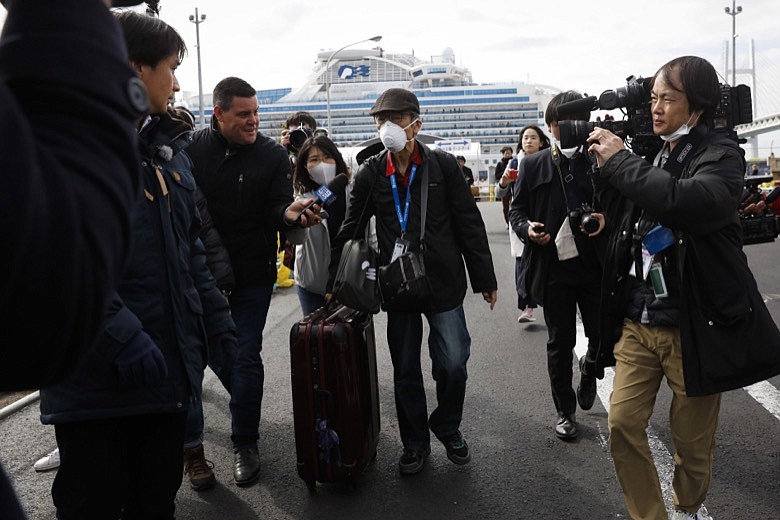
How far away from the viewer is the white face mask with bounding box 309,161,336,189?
495 centimetres

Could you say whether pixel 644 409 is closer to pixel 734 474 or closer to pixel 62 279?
pixel 734 474

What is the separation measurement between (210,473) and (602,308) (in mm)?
2217

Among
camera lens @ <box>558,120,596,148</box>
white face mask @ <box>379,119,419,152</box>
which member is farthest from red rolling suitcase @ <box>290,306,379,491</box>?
camera lens @ <box>558,120,596,148</box>

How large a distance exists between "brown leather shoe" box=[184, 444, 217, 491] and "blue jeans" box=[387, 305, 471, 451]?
107cm

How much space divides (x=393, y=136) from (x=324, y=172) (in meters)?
1.14

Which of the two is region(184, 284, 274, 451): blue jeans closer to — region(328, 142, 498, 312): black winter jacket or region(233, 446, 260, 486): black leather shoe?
region(233, 446, 260, 486): black leather shoe

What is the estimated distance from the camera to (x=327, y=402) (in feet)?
11.8

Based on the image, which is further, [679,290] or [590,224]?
[590,224]

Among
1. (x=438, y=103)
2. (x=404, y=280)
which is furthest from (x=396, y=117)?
(x=438, y=103)

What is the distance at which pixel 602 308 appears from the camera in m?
3.15

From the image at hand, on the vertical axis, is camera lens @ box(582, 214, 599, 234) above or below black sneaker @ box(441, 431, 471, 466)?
above

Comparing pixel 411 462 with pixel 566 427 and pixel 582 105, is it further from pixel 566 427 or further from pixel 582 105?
pixel 582 105

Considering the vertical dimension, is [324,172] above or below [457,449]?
above

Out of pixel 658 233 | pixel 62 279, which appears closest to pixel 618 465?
pixel 658 233
